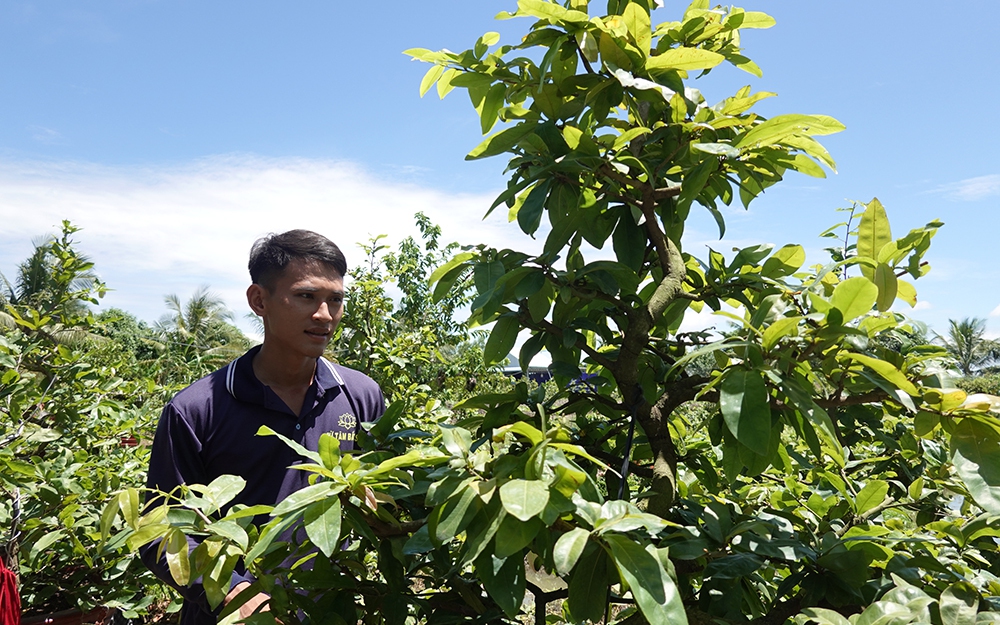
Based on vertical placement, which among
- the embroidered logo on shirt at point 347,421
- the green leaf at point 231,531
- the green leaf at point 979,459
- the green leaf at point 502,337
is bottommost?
the embroidered logo on shirt at point 347,421

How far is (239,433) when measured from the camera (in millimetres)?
2102

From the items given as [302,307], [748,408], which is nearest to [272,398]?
[302,307]

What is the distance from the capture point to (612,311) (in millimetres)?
1490

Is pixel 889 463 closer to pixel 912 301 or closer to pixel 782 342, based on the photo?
pixel 912 301

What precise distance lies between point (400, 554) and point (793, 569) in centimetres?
75

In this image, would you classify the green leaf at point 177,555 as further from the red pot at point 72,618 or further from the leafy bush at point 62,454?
the red pot at point 72,618

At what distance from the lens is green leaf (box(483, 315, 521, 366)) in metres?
1.43

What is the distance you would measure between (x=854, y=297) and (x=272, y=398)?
1.74 meters

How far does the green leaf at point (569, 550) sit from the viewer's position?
0.81m

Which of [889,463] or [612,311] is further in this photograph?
[889,463]

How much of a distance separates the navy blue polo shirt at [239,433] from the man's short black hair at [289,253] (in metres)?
0.30

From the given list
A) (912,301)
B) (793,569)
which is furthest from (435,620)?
(912,301)

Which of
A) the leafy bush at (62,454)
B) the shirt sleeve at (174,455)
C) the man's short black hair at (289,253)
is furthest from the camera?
the leafy bush at (62,454)

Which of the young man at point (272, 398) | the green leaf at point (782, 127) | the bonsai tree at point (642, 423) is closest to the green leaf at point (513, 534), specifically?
the bonsai tree at point (642, 423)
